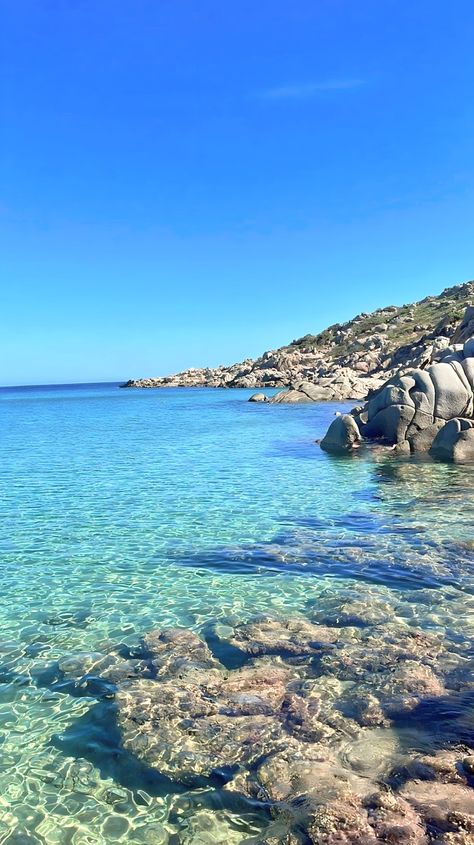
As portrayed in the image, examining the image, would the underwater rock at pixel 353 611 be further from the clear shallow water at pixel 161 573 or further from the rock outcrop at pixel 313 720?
the clear shallow water at pixel 161 573

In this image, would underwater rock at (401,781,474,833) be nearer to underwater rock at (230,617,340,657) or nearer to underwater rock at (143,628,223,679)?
underwater rock at (230,617,340,657)

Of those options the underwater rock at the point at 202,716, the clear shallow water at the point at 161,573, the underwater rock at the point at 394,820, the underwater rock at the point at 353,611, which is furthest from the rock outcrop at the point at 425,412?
the underwater rock at the point at 394,820

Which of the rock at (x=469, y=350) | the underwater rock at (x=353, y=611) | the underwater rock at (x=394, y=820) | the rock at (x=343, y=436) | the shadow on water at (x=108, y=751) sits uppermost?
the rock at (x=469, y=350)

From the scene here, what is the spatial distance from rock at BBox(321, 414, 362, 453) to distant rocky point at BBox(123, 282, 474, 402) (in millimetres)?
16479

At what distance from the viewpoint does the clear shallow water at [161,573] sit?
537cm

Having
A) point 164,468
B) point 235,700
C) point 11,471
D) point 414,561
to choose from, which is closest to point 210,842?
point 235,700

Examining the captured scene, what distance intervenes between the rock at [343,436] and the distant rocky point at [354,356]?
16.5m

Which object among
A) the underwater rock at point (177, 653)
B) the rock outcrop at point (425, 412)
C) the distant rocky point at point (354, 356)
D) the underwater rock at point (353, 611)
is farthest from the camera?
the distant rocky point at point (354, 356)

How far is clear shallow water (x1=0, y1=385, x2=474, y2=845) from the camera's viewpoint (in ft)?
17.6

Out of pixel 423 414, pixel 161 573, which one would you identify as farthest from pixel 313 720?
pixel 423 414

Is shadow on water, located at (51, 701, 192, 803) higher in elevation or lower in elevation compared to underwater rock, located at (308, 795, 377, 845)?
lower

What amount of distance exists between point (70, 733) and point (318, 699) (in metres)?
2.82

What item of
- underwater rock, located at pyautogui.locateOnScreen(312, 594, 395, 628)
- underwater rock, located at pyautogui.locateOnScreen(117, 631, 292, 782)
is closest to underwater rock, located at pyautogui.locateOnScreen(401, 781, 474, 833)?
underwater rock, located at pyautogui.locateOnScreen(117, 631, 292, 782)

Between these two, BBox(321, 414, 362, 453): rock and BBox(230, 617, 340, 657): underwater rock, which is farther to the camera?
BBox(321, 414, 362, 453): rock
